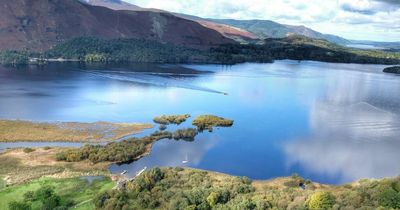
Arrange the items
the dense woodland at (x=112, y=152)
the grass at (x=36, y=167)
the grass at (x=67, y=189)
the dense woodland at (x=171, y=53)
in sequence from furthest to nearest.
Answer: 1. the dense woodland at (x=171, y=53)
2. the dense woodland at (x=112, y=152)
3. the grass at (x=36, y=167)
4. the grass at (x=67, y=189)

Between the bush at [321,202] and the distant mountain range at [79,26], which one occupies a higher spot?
the distant mountain range at [79,26]

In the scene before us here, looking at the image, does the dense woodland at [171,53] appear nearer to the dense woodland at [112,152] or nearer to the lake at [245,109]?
the lake at [245,109]

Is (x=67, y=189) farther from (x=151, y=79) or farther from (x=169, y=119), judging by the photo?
(x=151, y=79)

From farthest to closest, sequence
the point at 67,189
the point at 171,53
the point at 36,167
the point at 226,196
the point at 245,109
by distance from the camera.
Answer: the point at 171,53, the point at 245,109, the point at 36,167, the point at 67,189, the point at 226,196

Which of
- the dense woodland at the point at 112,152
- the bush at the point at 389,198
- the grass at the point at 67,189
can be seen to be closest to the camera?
the bush at the point at 389,198

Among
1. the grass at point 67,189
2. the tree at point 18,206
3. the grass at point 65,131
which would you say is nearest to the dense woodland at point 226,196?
the grass at point 67,189

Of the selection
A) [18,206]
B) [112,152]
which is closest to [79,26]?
[112,152]
